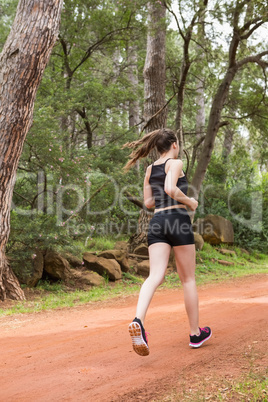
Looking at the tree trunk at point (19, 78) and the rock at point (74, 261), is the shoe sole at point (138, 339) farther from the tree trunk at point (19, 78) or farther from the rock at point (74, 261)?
the rock at point (74, 261)

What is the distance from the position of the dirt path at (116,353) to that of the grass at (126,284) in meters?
0.92

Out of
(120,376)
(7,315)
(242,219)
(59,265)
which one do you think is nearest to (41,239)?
(59,265)

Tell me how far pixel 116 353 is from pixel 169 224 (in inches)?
60.4

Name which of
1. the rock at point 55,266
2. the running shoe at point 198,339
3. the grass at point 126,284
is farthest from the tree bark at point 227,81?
the running shoe at point 198,339

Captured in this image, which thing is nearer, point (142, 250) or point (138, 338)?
point (138, 338)

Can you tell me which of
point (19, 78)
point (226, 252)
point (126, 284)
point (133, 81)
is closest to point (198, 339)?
point (19, 78)

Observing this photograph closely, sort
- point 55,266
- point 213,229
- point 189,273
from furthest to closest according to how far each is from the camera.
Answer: point 213,229 → point 55,266 → point 189,273

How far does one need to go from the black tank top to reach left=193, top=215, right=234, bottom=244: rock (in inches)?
543

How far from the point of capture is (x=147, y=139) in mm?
4785

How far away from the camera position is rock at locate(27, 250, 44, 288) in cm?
1012

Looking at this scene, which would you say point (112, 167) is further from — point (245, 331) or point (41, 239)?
point (245, 331)

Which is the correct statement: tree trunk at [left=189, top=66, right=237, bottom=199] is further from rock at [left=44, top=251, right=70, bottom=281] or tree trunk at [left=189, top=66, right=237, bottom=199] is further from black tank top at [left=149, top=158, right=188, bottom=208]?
black tank top at [left=149, top=158, right=188, bottom=208]

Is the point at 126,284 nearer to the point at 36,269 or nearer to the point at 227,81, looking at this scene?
the point at 36,269

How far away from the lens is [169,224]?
14.3ft
